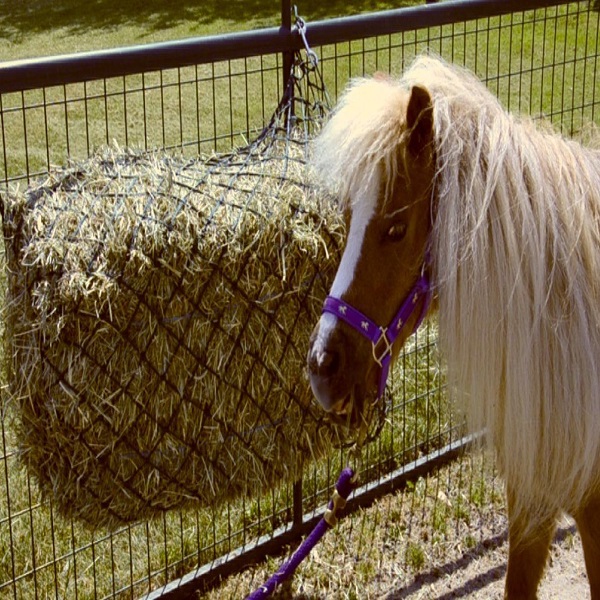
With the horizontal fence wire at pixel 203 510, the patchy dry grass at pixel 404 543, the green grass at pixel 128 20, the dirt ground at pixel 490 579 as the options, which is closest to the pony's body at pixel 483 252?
the horizontal fence wire at pixel 203 510

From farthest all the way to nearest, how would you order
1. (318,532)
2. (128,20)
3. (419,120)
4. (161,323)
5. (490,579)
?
(128,20) → (490,579) → (318,532) → (161,323) → (419,120)

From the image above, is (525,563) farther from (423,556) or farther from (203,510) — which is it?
(203,510)

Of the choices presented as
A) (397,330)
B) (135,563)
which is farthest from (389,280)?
(135,563)

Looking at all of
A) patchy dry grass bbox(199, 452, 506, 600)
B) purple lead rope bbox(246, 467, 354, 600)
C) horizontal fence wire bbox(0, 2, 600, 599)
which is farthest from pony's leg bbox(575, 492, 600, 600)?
purple lead rope bbox(246, 467, 354, 600)

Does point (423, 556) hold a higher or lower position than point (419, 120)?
lower

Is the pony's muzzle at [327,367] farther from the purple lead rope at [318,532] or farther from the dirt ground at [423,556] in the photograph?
the dirt ground at [423,556]

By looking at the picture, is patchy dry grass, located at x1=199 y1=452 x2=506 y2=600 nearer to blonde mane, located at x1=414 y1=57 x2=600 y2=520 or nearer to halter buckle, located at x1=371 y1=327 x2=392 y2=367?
blonde mane, located at x1=414 y1=57 x2=600 y2=520

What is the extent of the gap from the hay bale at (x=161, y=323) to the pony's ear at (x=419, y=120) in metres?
0.62

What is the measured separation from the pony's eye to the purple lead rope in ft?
3.21

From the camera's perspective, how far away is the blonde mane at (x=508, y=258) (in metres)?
2.10

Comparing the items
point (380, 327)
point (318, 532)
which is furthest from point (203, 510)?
point (380, 327)

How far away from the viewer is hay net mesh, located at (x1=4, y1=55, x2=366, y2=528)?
245 cm

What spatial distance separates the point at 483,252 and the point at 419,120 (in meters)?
0.33

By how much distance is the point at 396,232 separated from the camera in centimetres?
210
